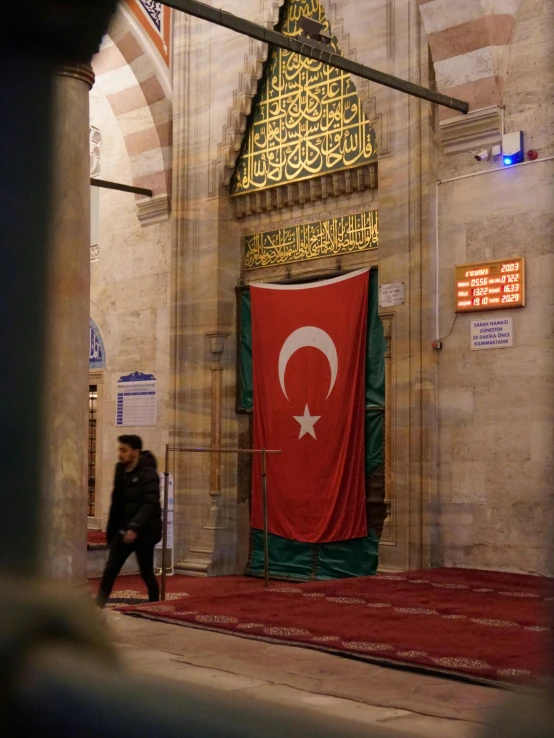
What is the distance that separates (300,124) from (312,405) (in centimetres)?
260

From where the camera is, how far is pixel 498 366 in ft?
24.7

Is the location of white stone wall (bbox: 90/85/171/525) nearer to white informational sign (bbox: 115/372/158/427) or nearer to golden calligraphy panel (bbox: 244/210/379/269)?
white informational sign (bbox: 115/372/158/427)

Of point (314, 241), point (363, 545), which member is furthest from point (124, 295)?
point (363, 545)

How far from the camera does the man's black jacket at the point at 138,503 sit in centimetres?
621

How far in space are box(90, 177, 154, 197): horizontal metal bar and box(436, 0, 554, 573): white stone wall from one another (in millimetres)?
3480

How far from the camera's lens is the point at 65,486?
0.93m

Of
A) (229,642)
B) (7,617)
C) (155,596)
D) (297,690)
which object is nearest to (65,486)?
(7,617)

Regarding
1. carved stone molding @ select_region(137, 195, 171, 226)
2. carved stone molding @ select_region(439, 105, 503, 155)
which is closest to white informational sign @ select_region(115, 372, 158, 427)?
carved stone molding @ select_region(137, 195, 171, 226)

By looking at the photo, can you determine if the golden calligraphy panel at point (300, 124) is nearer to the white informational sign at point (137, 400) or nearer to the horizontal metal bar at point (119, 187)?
the horizontal metal bar at point (119, 187)

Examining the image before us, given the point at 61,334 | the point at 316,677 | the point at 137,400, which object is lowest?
the point at 316,677

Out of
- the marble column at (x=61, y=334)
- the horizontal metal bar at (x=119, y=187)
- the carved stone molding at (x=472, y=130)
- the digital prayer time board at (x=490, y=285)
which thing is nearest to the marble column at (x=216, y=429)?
the horizontal metal bar at (x=119, y=187)

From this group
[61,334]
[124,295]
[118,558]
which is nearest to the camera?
[61,334]

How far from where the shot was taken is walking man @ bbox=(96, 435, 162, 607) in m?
6.21

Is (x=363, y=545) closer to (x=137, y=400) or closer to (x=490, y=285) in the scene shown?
(x=490, y=285)
